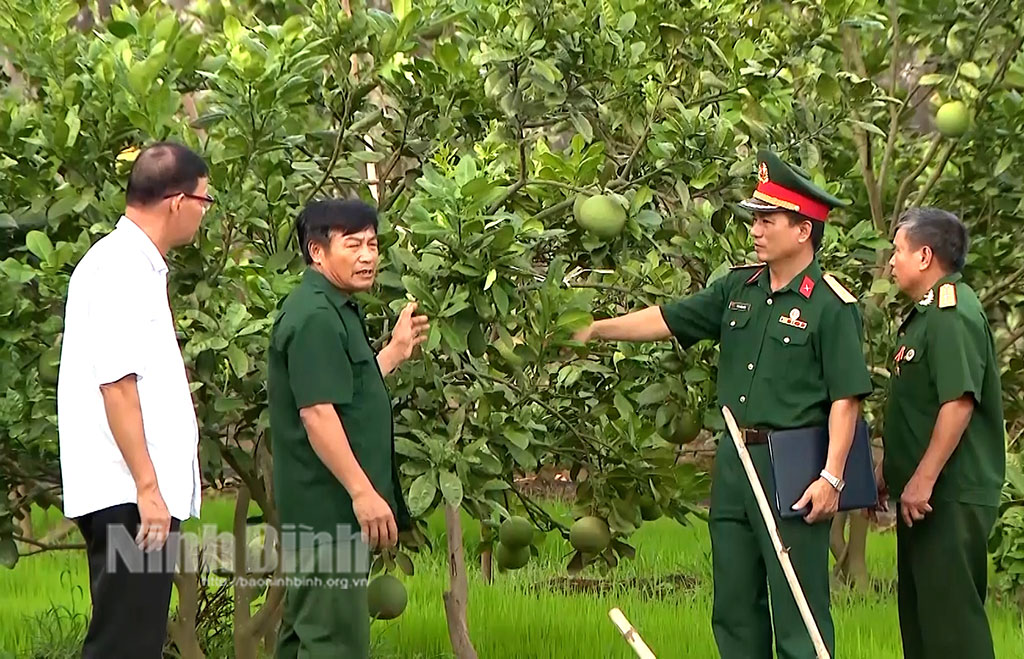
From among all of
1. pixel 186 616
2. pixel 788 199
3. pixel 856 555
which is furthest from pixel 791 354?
pixel 856 555

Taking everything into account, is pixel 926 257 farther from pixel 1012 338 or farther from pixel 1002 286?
pixel 1012 338

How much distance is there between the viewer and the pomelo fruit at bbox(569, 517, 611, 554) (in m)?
4.75

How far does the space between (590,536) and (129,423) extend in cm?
171

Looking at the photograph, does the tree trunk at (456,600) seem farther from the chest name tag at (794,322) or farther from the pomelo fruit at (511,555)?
the chest name tag at (794,322)

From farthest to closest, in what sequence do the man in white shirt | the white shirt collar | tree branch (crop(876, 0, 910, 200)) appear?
1. tree branch (crop(876, 0, 910, 200))
2. the white shirt collar
3. the man in white shirt

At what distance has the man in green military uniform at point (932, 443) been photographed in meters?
Result: 4.65

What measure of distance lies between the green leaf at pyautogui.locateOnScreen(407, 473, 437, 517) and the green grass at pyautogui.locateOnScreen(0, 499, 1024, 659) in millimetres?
2055

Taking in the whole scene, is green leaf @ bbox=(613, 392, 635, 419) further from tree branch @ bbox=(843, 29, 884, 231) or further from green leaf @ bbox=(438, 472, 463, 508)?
tree branch @ bbox=(843, 29, 884, 231)

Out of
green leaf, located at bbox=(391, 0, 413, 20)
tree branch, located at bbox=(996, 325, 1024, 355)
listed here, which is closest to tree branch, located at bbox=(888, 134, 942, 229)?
tree branch, located at bbox=(996, 325, 1024, 355)

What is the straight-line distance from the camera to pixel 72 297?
372cm

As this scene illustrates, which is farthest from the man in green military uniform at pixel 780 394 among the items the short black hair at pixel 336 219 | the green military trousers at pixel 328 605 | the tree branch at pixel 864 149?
the tree branch at pixel 864 149

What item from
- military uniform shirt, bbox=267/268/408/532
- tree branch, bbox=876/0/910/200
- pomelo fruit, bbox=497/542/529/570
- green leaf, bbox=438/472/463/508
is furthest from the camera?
tree branch, bbox=876/0/910/200

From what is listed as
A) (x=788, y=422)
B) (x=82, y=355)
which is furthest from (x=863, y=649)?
(x=82, y=355)

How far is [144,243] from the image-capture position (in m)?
3.75
